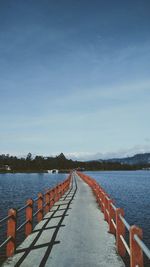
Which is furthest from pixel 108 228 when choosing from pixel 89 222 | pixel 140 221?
pixel 140 221

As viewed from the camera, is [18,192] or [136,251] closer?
[136,251]

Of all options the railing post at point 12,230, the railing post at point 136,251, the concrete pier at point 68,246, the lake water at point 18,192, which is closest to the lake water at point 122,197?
the lake water at point 18,192

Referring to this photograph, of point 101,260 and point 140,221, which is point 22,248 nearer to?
point 101,260

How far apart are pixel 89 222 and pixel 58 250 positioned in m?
5.20

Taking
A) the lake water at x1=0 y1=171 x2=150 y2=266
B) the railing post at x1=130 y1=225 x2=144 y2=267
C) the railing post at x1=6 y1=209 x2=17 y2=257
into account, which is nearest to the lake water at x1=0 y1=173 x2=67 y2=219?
the lake water at x1=0 y1=171 x2=150 y2=266

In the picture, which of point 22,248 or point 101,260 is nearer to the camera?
point 101,260

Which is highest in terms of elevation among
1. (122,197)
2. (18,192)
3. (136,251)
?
(136,251)

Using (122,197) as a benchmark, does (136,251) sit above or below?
above

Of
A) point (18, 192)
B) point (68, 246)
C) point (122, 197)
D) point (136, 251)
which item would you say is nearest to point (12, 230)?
point (68, 246)

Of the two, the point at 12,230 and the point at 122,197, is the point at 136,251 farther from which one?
the point at 122,197

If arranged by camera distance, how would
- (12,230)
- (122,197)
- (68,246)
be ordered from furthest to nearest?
(122,197) < (68,246) < (12,230)

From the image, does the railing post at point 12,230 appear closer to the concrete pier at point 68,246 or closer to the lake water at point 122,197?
the concrete pier at point 68,246

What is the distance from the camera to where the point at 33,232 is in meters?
12.1

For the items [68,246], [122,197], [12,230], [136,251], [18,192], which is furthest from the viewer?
[18,192]
